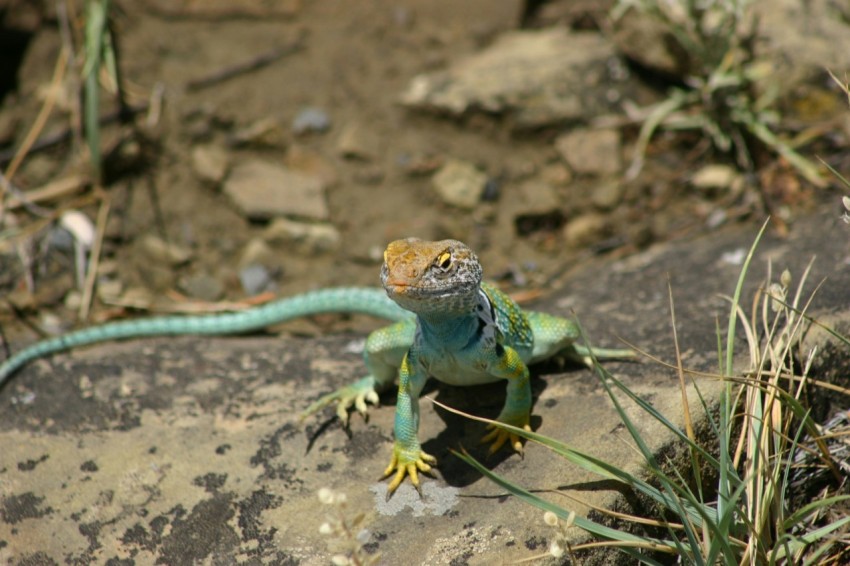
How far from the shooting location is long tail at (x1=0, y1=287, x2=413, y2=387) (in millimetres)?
4574

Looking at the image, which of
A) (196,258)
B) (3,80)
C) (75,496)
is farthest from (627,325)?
(3,80)

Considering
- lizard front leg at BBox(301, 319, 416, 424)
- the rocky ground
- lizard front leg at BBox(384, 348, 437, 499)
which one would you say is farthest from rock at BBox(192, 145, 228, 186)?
lizard front leg at BBox(384, 348, 437, 499)

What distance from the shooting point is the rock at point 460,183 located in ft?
20.3

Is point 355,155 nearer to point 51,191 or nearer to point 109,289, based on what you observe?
point 109,289

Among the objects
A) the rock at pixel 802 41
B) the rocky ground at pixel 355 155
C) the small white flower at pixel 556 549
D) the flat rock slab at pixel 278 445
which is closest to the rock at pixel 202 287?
the rocky ground at pixel 355 155

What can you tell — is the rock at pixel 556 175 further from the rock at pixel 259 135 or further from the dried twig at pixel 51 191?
the dried twig at pixel 51 191

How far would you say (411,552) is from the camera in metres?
2.94

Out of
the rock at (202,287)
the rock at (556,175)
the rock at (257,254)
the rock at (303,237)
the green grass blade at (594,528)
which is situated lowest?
the rock at (202,287)

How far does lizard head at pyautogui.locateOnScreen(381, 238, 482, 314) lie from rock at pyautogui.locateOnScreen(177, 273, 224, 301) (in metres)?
3.02

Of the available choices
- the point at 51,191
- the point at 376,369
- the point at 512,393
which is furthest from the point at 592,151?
the point at 51,191

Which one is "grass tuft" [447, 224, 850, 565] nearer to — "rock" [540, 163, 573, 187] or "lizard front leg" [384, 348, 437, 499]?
"lizard front leg" [384, 348, 437, 499]

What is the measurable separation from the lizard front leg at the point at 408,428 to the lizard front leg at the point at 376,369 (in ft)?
0.69

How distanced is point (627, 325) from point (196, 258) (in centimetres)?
325

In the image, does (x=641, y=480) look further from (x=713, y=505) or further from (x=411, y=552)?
(x=411, y=552)
